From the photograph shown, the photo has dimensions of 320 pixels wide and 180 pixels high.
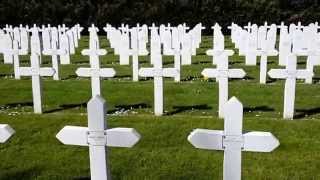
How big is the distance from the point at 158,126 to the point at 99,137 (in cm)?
385

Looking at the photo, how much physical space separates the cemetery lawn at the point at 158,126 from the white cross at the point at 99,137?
62.8 inches

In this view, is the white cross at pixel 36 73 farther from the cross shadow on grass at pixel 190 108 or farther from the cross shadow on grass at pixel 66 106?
the cross shadow on grass at pixel 190 108

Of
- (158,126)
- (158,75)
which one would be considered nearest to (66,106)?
(158,75)

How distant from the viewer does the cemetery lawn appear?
6.24 meters

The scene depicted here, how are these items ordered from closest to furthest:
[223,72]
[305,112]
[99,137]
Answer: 1. [99,137]
2. [223,72]
3. [305,112]

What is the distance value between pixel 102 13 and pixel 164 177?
25.5 m

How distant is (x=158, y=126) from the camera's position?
321 inches

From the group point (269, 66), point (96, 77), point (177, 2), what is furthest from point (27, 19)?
point (96, 77)

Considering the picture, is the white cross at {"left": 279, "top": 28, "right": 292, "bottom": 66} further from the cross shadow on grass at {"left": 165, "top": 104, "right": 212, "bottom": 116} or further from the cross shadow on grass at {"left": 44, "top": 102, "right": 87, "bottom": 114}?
the cross shadow on grass at {"left": 44, "top": 102, "right": 87, "bottom": 114}

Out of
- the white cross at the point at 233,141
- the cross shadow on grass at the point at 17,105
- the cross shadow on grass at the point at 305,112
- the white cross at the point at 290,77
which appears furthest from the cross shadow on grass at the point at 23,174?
the cross shadow on grass at the point at 305,112

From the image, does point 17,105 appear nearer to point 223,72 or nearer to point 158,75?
point 158,75

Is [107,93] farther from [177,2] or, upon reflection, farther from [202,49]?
[177,2]

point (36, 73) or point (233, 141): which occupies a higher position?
point (36, 73)

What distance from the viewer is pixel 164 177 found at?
5.96 metres
